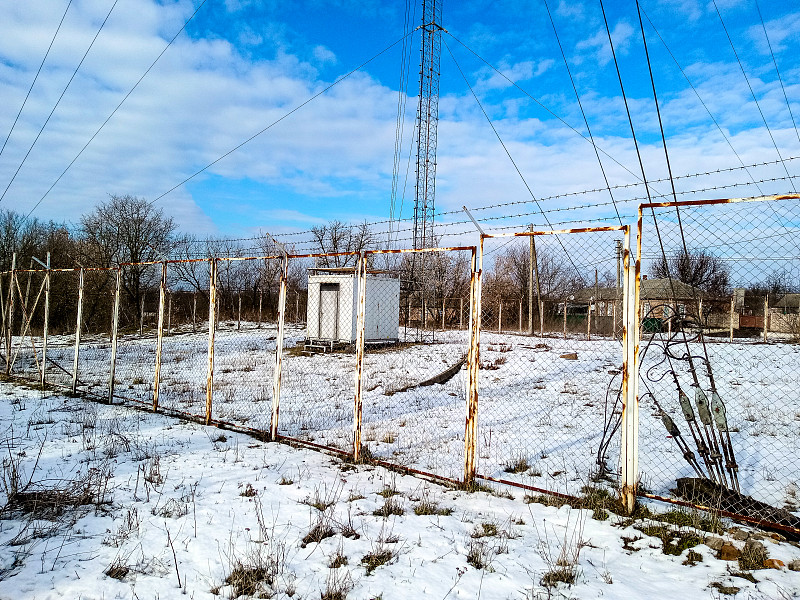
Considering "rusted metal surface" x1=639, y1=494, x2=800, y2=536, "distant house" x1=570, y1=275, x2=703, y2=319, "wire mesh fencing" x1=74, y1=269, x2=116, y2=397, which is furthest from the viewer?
"wire mesh fencing" x1=74, y1=269, x2=116, y2=397

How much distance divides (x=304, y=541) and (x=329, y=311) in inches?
545

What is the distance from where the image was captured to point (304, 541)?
365 cm

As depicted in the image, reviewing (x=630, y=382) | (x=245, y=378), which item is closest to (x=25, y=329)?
(x=245, y=378)

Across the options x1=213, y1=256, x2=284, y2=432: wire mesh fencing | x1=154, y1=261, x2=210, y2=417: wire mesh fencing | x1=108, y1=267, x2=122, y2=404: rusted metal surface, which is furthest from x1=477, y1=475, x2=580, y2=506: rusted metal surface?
x1=108, y1=267, x2=122, y2=404: rusted metal surface

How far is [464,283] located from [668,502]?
102 ft

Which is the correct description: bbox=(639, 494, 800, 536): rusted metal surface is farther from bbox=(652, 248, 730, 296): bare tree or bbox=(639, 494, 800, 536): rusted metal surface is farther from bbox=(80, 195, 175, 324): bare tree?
bbox=(80, 195, 175, 324): bare tree

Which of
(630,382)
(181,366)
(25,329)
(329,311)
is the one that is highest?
(329,311)

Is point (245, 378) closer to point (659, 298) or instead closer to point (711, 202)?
point (659, 298)

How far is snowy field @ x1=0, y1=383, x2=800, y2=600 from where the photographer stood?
3.04 metres

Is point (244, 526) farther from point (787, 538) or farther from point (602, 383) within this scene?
point (602, 383)

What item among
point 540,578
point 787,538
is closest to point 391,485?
point 540,578

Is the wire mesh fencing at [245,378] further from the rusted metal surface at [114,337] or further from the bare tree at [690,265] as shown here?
the bare tree at [690,265]

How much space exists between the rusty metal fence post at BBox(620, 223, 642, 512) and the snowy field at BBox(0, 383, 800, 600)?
36 centimetres

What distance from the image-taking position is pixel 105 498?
4371 mm
